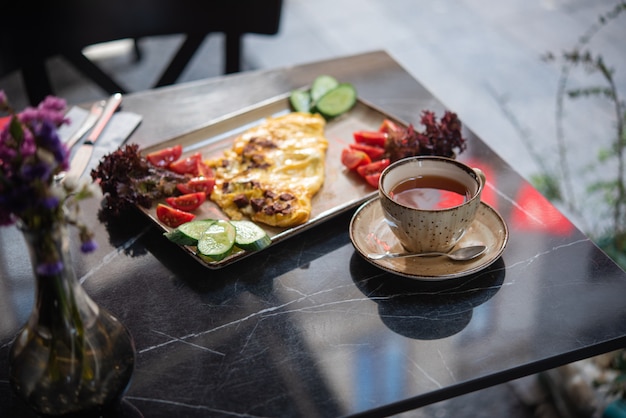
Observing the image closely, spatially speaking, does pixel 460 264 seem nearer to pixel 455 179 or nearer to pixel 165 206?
pixel 455 179

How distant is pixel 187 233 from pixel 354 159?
1.38 feet

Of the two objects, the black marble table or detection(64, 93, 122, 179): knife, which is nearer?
the black marble table

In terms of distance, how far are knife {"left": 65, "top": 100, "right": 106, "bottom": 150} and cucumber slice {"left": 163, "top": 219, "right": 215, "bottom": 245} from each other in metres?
0.44

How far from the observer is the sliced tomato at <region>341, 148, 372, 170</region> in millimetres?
1502

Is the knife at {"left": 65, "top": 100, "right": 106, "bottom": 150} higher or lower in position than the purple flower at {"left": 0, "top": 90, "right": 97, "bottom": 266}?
lower

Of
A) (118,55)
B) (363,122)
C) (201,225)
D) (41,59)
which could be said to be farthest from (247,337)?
(118,55)

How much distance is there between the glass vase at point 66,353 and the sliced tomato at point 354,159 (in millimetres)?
685

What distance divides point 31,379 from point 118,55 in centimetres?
316

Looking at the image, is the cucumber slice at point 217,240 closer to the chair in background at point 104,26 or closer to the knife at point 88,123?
the knife at point 88,123

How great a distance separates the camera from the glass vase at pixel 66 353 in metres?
0.90

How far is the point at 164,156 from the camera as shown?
4.95 ft

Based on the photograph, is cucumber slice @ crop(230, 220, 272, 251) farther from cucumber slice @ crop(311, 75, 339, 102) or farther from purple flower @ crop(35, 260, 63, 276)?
cucumber slice @ crop(311, 75, 339, 102)

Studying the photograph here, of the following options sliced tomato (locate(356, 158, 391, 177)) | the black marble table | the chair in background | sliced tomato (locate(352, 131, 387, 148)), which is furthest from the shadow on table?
the chair in background

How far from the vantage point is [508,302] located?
1.19 metres
